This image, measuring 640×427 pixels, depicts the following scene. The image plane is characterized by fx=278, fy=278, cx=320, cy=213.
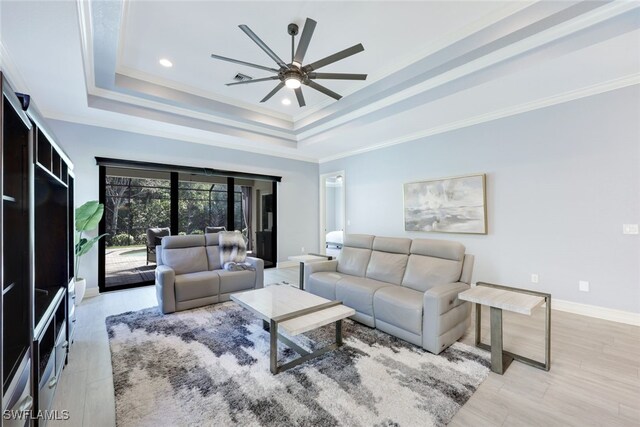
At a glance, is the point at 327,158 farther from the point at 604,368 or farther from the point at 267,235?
the point at 604,368

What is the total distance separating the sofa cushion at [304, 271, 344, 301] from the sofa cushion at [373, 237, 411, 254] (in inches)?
25.6

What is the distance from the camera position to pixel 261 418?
5.73 ft

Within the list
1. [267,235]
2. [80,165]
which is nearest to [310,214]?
[267,235]

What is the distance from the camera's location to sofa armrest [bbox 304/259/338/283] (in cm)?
389

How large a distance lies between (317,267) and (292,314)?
158 centimetres

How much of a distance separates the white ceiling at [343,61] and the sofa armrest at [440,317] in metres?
2.45

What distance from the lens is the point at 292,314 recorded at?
2348mm

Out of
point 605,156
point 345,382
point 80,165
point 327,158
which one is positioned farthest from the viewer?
point 327,158

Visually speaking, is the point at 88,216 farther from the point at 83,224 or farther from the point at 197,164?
the point at 197,164

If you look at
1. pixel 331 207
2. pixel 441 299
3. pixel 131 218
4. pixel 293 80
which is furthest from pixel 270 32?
pixel 331 207

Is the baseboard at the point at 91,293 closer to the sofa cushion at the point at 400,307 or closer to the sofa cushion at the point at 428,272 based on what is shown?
the sofa cushion at the point at 400,307

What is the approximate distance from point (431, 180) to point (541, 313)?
7.98ft

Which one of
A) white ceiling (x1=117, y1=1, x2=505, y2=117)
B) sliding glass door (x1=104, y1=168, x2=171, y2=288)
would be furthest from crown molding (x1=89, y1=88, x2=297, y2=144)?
sliding glass door (x1=104, y1=168, x2=171, y2=288)

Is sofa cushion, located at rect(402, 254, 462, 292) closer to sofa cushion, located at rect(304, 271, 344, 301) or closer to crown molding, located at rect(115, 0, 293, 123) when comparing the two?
sofa cushion, located at rect(304, 271, 344, 301)
